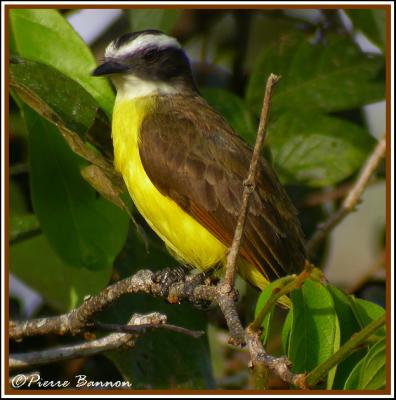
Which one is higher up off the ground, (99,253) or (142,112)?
(142,112)

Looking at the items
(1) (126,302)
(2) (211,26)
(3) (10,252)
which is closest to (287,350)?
(1) (126,302)

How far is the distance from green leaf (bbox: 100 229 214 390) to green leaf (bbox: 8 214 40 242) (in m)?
0.44

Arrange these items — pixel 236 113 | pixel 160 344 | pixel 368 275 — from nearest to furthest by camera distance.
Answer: pixel 160 344
pixel 236 113
pixel 368 275

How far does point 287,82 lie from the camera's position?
4004mm

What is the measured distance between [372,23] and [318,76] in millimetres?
481

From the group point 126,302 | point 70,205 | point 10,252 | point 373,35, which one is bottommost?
point 126,302

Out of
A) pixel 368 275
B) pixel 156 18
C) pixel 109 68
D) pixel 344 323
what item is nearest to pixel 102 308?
pixel 344 323

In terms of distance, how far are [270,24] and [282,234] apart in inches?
62.0

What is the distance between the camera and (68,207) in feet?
11.1

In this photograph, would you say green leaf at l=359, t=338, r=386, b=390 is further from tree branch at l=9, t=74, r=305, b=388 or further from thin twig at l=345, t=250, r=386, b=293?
thin twig at l=345, t=250, r=386, b=293

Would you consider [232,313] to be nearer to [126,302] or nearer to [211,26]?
[126,302]

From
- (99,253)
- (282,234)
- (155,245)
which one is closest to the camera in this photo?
(99,253)

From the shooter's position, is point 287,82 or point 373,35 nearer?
point 373,35

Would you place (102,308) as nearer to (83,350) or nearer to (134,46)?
(83,350)
